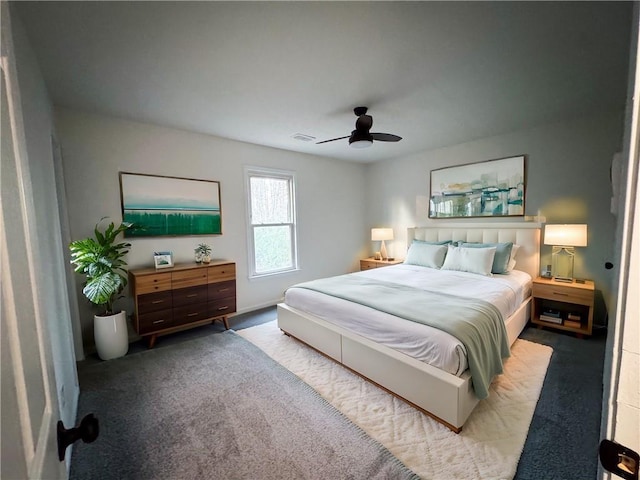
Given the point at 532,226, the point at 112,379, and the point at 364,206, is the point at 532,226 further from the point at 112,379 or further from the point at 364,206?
the point at 112,379

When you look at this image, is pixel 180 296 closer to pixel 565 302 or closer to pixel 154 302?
pixel 154 302

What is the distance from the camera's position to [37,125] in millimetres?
1797

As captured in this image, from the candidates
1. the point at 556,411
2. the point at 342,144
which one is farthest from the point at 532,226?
the point at 342,144

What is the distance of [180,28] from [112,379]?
2.81 m

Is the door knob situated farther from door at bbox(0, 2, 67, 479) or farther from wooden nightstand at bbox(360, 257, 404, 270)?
wooden nightstand at bbox(360, 257, 404, 270)

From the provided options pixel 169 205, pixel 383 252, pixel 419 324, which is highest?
pixel 169 205

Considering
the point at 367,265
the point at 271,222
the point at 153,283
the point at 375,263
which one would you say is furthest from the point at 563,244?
the point at 153,283

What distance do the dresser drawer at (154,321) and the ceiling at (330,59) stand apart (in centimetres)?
217

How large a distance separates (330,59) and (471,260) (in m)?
2.93

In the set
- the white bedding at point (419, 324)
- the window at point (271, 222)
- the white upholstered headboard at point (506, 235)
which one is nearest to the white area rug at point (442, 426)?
the white bedding at point (419, 324)

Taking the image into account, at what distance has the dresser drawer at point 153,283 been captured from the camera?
285 centimetres

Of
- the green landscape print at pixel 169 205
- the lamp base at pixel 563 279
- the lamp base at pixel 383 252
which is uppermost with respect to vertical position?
the green landscape print at pixel 169 205

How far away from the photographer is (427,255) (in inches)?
159

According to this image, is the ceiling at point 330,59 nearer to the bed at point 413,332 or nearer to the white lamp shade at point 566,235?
the white lamp shade at point 566,235
